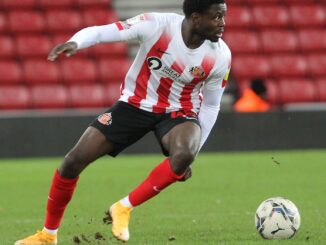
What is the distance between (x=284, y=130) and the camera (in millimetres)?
15547

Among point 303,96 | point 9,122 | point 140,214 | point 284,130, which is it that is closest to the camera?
point 140,214

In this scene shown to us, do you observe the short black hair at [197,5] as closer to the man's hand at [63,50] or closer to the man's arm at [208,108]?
the man's arm at [208,108]

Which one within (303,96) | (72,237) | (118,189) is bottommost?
(303,96)

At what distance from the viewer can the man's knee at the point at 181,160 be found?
6069 mm

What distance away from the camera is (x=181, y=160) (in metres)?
6.08

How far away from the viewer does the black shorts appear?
6.40 meters

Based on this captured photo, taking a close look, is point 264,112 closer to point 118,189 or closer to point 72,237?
point 118,189

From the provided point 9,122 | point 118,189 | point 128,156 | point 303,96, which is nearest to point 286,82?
point 303,96

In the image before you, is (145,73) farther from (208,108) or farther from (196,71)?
(208,108)

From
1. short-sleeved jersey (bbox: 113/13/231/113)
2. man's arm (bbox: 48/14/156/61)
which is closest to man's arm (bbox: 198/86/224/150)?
short-sleeved jersey (bbox: 113/13/231/113)

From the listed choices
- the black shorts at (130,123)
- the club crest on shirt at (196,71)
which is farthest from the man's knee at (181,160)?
the club crest on shirt at (196,71)

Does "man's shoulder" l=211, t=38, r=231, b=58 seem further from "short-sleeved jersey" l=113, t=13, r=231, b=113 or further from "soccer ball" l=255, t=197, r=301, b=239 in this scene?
"soccer ball" l=255, t=197, r=301, b=239

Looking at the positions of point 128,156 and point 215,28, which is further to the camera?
point 128,156

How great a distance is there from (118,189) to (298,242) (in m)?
4.51
